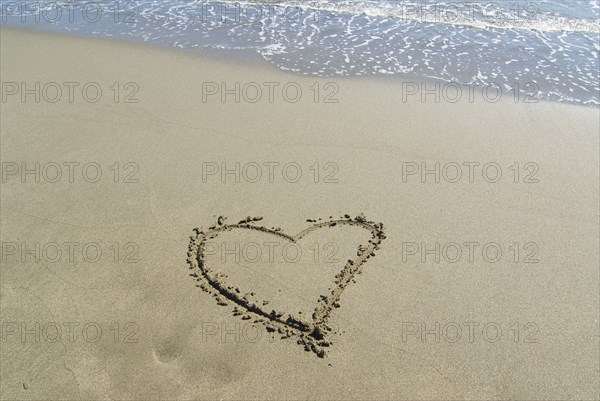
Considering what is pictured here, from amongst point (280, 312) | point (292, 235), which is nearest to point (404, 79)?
point (292, 235)

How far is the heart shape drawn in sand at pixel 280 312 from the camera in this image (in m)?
3.70

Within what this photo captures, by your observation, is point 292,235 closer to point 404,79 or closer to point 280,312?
point 280,312

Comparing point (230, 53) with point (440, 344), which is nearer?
point (440, 344)

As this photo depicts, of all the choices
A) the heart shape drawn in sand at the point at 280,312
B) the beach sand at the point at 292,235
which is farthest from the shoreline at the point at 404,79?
the heart shape drawn in sand at the point at 280,312

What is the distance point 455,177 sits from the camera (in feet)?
17.5

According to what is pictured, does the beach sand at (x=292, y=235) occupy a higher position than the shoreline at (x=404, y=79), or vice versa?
the shoreline at (x=404, y=79)

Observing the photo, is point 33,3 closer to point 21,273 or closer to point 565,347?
point 21,273

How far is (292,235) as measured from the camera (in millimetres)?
4570

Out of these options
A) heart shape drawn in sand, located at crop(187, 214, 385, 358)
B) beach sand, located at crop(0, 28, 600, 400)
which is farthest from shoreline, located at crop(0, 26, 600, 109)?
heart shape drawn in sand, located at crop(187, 214, 385, 358)

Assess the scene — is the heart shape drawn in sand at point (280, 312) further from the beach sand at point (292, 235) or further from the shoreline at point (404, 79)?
the shoreline at point (404, 79)

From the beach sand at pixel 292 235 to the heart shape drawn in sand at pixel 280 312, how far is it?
6cm

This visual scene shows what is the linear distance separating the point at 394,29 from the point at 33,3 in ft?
22.5

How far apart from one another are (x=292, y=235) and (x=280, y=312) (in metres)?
0.92

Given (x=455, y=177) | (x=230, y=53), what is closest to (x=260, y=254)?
(x=455, y=177)
